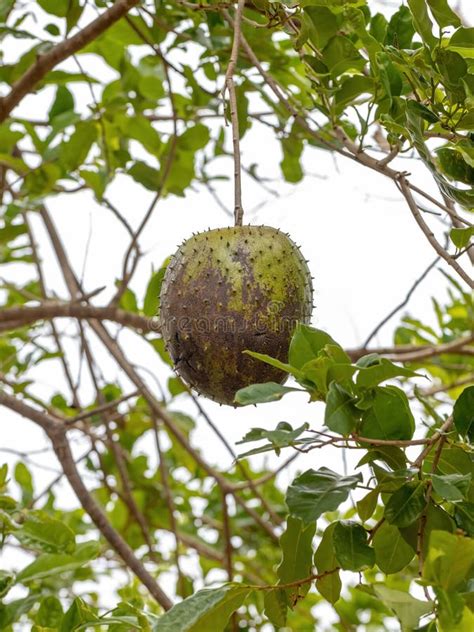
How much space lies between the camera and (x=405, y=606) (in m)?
0.84

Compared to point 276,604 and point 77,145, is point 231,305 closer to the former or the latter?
point 276,604

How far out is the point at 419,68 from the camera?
1160mm

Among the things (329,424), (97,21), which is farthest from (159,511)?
(329,424)

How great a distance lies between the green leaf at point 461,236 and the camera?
106 centimetres

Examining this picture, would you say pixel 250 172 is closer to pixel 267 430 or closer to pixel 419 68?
pixel 419 68

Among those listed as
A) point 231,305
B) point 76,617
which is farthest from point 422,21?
point 76,617

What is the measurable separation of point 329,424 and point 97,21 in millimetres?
912

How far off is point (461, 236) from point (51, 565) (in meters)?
0.73

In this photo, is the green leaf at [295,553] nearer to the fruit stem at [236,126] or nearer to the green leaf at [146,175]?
the fruit stem at [236,126]

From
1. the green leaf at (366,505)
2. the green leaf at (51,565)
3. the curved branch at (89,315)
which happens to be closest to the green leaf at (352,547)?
the green leaf at (366,505)

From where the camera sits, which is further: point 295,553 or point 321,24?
point 321,24

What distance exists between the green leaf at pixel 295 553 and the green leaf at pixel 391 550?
7 cm

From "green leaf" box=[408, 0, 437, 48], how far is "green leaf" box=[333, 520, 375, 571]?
534 mm

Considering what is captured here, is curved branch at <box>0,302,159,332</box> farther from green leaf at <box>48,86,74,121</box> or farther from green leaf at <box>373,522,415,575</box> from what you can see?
green leaf at <box>373,522,415,575</box>
